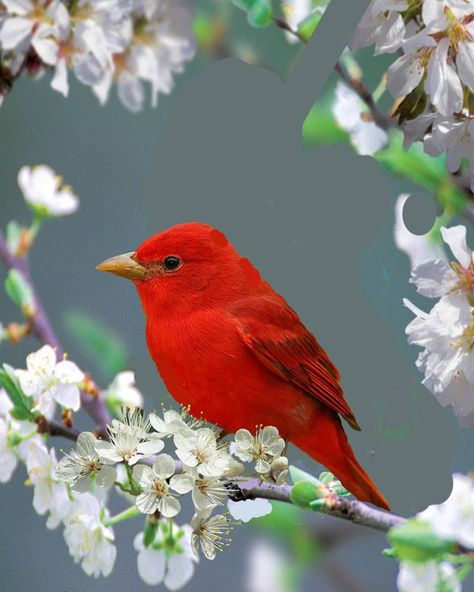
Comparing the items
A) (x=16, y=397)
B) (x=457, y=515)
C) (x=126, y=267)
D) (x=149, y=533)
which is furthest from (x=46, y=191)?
(x=457, y=515)

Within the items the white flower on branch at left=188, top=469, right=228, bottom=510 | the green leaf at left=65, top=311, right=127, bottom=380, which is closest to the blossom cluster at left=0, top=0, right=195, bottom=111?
the green leaf at left=65, top=311, right=127, bottom=380

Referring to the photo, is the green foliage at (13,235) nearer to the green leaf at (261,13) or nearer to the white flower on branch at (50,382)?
the white flower on branch at (50,382)

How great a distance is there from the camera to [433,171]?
1.16 meters

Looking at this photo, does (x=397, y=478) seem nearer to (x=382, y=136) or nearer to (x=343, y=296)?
(x=343, y=296)

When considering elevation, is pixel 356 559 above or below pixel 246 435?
below

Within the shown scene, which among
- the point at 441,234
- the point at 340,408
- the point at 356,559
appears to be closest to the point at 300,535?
the point at 356,559

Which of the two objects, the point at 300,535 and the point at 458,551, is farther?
the point at 300,535

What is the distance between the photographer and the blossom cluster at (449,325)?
43.9 inches

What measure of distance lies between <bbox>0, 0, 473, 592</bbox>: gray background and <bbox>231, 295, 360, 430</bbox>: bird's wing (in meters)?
0.02

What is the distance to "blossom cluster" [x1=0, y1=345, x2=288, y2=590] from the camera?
120 cm

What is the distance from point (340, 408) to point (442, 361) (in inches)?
5.8

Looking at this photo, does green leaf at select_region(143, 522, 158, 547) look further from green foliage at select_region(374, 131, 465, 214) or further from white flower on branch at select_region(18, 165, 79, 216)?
green foliage at select_region(374, 131, 465, 214)

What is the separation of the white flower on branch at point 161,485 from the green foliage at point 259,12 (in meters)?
0.58

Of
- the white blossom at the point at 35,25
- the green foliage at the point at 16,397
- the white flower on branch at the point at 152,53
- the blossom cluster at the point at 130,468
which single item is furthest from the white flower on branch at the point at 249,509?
the white blossom at the point at 35,25
